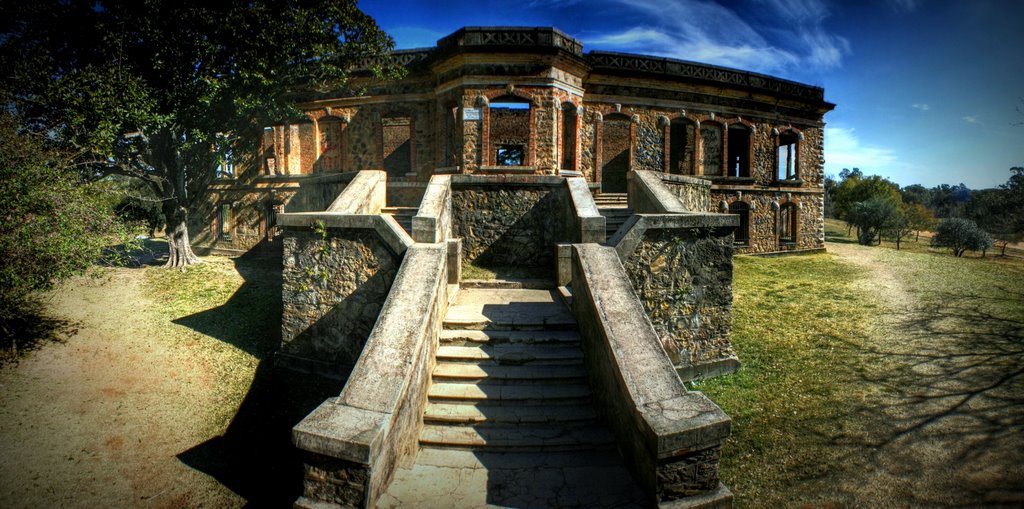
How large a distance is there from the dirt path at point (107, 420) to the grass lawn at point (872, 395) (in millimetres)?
6028

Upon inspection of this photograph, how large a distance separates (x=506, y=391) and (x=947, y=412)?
5.90m

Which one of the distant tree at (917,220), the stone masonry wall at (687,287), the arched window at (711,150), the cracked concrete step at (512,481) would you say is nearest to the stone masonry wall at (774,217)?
the arched window at (711,150)

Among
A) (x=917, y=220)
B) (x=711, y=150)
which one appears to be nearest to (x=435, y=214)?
(x=711, y=150)

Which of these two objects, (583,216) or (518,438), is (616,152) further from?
(518,438)

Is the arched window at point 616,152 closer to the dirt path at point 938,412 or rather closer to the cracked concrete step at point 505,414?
the dirt path at point 938,412

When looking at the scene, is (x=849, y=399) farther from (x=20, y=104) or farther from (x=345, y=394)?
(x=20, y=104)

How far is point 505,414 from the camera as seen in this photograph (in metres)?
4.70

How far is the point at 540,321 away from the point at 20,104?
466 inches

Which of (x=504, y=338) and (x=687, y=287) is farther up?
(x=687, y=287)

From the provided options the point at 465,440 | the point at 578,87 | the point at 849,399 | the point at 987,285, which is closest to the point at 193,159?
the point at 578,87

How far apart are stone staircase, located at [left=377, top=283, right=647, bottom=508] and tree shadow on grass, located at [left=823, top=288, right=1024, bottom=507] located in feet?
10.2

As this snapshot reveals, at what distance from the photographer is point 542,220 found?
877cm

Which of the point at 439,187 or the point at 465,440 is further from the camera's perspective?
the point at 439,187

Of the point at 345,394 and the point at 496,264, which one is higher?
the point at 496,264
